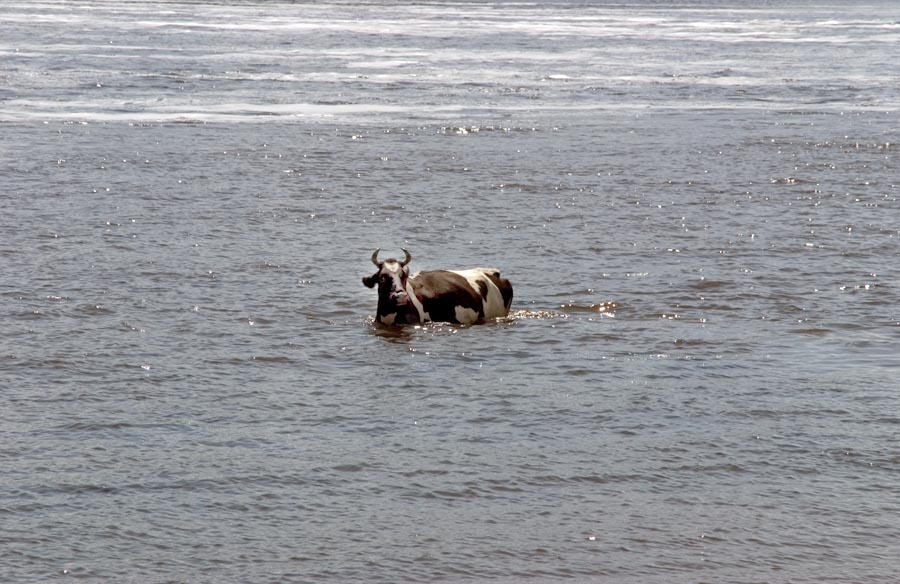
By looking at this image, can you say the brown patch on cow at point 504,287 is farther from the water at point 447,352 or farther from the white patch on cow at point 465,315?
the white patch on cow at point 465,315

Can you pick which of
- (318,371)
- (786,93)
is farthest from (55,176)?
(786,93)

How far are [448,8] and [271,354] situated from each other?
8286cm

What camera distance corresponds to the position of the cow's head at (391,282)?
13.6 metres

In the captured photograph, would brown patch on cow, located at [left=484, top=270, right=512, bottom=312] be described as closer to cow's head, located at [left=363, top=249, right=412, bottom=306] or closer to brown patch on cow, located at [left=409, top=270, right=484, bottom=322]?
brown patch on cow, located at [left=409, top=270, right=484, bottom=322]

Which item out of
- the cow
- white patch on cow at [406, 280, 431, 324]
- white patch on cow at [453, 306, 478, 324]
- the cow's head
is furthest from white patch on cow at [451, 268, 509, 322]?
the cow's head

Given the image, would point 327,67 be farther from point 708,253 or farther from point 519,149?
point 708,253

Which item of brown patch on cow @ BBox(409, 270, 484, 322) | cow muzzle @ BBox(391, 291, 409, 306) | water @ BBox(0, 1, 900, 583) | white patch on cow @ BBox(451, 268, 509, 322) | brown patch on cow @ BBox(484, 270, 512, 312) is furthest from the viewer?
brown patch on cow @ BBox(484, 270, 512, 312)

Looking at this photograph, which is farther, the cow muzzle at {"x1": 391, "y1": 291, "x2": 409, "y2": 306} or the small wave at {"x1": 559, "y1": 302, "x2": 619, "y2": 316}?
Result: the small wave at {"x1": 559, "y1": 302, "x2": 619, "y2": 316}

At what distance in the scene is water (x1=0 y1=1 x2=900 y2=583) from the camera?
333 inches

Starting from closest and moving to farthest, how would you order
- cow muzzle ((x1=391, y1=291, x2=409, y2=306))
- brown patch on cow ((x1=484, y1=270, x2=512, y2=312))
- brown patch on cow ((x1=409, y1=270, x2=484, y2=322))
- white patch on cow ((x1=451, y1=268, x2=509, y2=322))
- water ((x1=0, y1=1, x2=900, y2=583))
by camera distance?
water ((x1=0, y1=1, x2=900, y2=583)) → cow muzzle ((x1=391, y1=291, x2=409, y2=306)) → brown patch on cow ((x1=409, y1=270, x2=484, y2=322)) → white patch on cow ((x1=451, y1=268, x2=509, y2=322)) → brown patch on cow ((x1=484, y1=270, x2=512, y2=312))

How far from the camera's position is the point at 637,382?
11703 millimetres

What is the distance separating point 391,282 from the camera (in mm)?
13734

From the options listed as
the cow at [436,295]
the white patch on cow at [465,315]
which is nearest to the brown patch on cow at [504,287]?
the cow at [436,295]

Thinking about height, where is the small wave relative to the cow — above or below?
below
